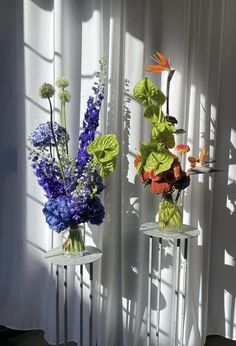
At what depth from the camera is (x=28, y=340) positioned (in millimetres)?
2178

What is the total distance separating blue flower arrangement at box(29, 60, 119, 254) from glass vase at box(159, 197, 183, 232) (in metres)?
0.30

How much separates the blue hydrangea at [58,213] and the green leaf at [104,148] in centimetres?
24

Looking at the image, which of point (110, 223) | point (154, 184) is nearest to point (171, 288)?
point (110, 223)

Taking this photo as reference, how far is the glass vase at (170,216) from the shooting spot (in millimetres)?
1808

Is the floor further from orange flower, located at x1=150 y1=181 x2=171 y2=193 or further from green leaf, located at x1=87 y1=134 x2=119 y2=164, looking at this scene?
green leaf, located at x1=87 y1=134 x2=119 y2=164

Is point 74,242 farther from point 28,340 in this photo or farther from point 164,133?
point 28,340

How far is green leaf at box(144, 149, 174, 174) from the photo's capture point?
5.41ft

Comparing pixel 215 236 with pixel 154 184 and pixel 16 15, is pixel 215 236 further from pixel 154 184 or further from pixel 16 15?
pixel 16 15

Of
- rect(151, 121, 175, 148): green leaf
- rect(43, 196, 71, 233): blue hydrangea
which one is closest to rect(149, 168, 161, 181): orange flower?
rect(151, 121, 175, 148): green leaf

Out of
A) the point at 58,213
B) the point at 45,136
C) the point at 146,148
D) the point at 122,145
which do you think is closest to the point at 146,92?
the point at 146,148

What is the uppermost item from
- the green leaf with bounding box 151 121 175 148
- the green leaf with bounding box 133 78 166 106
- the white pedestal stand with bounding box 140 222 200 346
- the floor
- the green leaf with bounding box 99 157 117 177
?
the green leaf with bounding box 133 78 166 106

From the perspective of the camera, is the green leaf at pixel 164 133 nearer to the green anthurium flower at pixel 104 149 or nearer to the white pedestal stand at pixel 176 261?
the green anthurium flower at pixel 104 149

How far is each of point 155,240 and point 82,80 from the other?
87 centimetres

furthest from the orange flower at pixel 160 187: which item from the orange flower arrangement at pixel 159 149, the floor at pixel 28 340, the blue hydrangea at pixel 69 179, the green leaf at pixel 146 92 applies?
the floor at pixel 28 340
